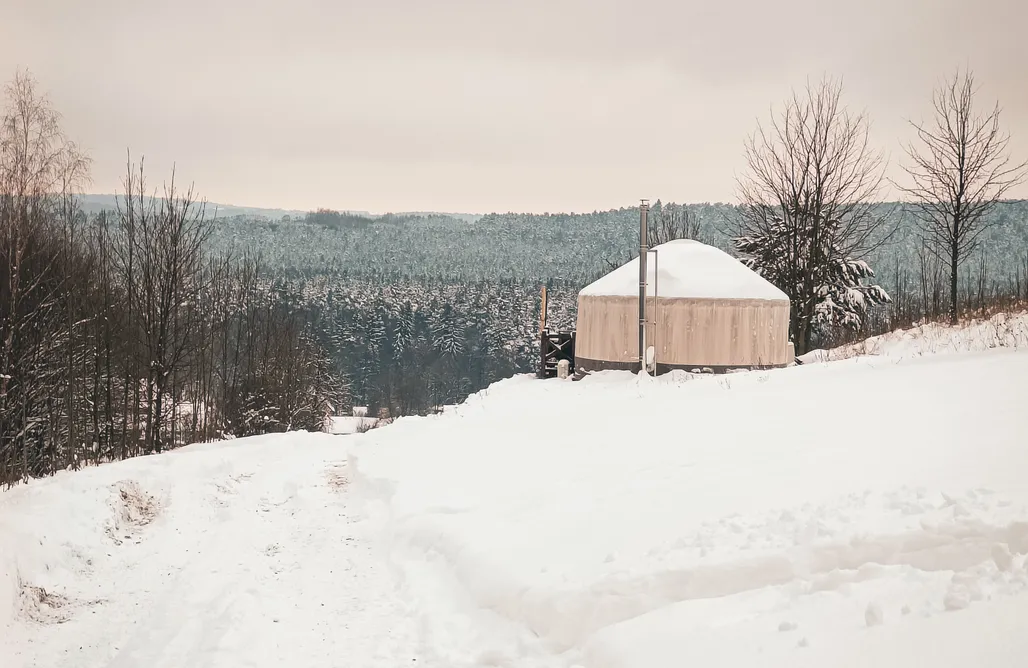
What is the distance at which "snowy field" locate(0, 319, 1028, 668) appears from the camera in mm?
4031

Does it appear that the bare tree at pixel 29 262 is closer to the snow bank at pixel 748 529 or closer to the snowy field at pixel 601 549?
the snowy field at pixel 601 549

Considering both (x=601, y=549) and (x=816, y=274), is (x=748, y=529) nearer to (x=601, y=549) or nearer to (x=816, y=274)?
(x=601, y=549)

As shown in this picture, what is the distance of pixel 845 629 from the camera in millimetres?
3717

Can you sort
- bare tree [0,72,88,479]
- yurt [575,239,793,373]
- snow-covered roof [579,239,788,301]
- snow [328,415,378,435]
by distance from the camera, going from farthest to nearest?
1. snow [328,415,378,435]
2. snow-covered roof [579,239,788,301]
3. yurt [575,239,793,373]
4. bare tree [0,72,88,479]

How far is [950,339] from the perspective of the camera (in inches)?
539

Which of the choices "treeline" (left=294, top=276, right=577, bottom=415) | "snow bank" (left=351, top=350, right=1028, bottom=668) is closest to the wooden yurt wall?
"snow bank" (left=351, top=350, right=1028, bottom=668)

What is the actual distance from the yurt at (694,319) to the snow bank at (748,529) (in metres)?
10.1

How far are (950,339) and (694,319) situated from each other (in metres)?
7.20

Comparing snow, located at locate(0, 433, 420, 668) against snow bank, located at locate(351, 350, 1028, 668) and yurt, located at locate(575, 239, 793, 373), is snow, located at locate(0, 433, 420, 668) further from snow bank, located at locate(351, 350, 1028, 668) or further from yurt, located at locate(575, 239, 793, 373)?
yurt, located at locate(575, 239, 793, 373)

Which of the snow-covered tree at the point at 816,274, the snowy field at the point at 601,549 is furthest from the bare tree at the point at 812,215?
the snowy field at the point at 601,549

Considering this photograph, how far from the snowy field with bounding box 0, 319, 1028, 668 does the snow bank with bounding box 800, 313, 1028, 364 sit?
2.35m

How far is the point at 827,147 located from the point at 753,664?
85.2ft


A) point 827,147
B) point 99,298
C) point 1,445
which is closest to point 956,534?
point 1,445

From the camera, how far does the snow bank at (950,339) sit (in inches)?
482
